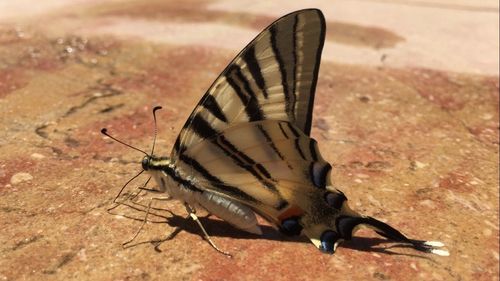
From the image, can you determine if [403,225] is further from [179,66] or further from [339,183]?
[179,66]

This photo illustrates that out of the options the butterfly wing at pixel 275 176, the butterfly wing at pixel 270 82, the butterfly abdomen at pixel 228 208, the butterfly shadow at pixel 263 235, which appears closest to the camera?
the butterfly wing at pixel 270 82

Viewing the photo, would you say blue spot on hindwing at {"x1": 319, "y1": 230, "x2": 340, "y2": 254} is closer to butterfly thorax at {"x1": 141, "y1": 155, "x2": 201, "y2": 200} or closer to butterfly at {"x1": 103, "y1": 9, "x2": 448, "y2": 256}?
butterfly at {"x1": 103, "y1": 9, "x2": 448, "y2": 256}

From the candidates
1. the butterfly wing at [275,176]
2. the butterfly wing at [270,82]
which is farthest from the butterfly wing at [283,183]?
the butterfly wing at [270,82]

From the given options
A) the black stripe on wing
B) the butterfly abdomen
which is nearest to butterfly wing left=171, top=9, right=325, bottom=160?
the black stripe on wing

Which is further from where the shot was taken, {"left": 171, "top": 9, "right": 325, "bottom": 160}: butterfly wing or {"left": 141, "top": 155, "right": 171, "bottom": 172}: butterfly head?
{"left": 141, "top": 155, "right": 171, "bottom": 172}: butterfly head

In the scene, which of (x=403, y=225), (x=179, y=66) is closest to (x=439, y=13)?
(x=179, y=66)

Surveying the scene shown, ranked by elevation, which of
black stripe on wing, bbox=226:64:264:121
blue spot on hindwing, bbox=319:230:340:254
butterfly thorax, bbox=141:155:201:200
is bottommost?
blue spot on hindwing, bbox=319:230:340:254

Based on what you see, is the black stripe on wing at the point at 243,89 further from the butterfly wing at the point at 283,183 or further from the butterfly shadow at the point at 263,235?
the butterfly shadow at the point at 263,235
